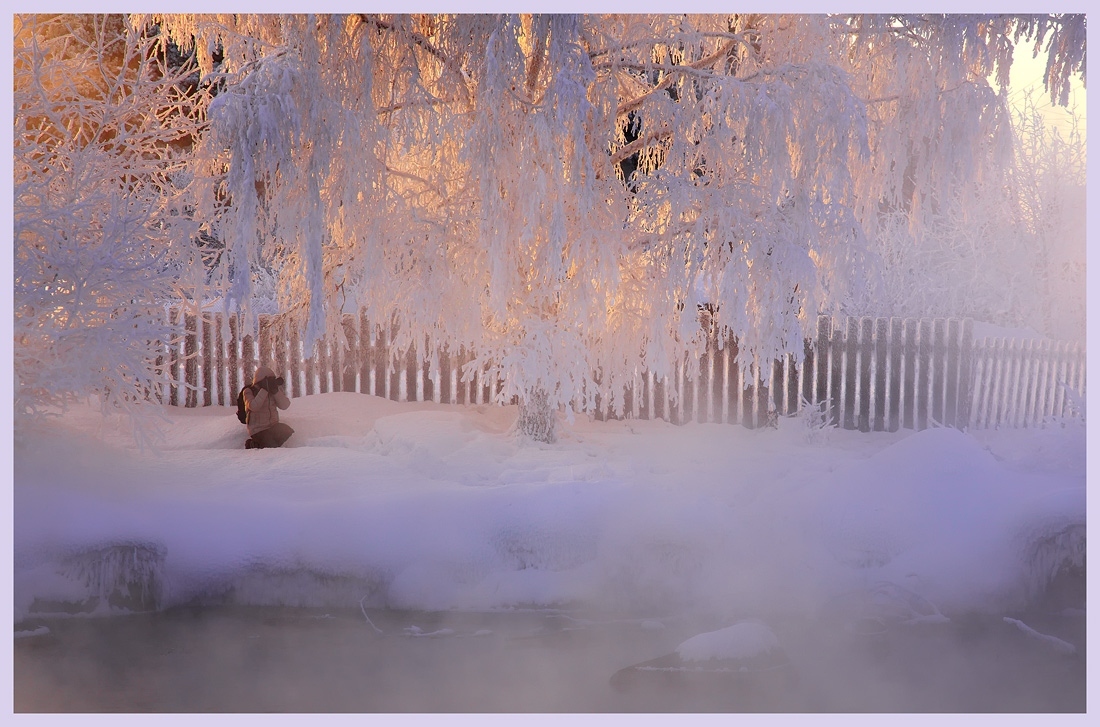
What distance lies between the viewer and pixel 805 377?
6.97 m

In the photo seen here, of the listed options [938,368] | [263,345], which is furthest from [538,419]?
[938,368]

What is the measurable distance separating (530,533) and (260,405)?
2.44 m

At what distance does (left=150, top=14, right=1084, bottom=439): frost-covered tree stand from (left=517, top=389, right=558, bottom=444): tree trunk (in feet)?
0.05

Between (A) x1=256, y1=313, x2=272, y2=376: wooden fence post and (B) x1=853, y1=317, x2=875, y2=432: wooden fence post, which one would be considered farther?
(B) x1=853, y1=317, x2=875, y2=432: wooden fence post

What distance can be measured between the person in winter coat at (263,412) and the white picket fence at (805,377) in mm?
817

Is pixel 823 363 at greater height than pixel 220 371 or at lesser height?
greater

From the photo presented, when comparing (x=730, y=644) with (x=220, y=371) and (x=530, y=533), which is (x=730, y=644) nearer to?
(x=530, y=533)

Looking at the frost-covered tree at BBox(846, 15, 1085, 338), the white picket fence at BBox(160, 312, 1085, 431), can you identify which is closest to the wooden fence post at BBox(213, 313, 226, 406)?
the white picket fence at BBox(160, 312, 1085, 431)

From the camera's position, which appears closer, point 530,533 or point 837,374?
point 530,533

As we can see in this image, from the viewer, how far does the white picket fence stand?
664 cm

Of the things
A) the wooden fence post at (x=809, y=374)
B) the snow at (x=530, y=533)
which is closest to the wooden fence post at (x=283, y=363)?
the snow at (x=530, y=533)

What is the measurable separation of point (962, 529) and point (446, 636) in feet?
9.66

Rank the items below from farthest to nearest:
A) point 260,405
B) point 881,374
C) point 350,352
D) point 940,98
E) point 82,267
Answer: point 881,374
point 350,352
point 260,405
point 940,98
point 82,267

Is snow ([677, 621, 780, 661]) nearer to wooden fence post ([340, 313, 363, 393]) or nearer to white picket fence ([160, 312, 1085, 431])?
white picket fence ([160, 312, 1085, 431])
